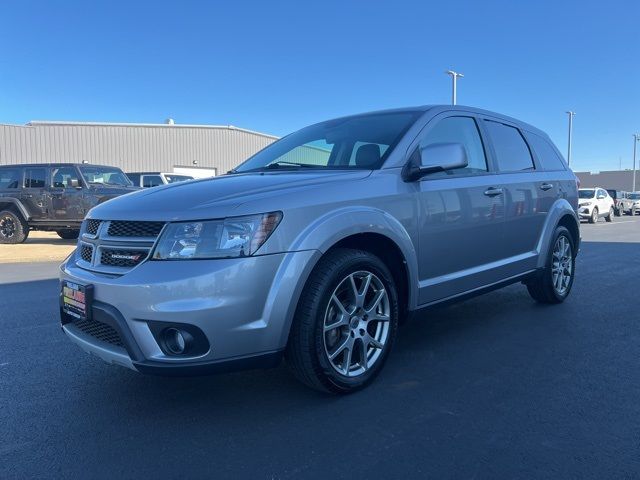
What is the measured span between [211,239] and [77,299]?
912mm

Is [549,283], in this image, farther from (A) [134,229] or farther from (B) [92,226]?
(B) [92,226]

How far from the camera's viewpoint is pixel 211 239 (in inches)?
104

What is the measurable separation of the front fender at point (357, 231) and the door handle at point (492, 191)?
3.47 feet

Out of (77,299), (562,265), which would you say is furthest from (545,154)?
(77,299)

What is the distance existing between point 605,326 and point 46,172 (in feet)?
42.1

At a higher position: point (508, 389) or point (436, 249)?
point (436, 249)

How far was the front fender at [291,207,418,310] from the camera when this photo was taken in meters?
2.85

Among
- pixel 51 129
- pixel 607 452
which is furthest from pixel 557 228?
pixel 51 129

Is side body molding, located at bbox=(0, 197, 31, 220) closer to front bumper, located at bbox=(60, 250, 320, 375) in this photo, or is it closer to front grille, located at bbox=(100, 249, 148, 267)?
front grille, located at bbox=(100, 249, 148, 267)

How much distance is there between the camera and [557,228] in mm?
5273

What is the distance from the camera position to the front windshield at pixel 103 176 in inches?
506

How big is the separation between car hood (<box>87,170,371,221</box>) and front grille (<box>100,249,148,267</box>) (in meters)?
0.19

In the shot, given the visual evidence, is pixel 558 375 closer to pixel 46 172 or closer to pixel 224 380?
pixel 224 380

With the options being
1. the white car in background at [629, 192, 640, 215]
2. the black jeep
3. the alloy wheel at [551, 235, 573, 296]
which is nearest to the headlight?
the alloy wheel at [551, 235, 573, 296]
